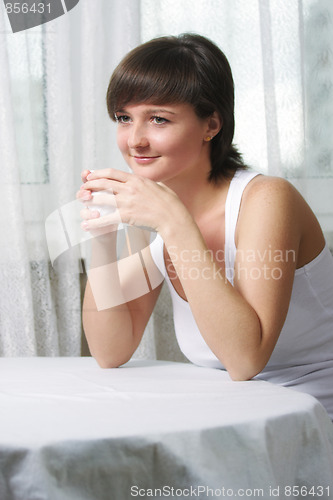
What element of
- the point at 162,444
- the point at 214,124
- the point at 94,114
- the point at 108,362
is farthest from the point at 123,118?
the point at 162,444

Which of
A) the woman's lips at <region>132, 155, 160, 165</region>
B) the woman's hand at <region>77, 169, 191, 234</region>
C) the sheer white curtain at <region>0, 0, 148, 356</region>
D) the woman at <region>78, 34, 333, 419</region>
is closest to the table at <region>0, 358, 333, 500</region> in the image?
the woman at <region>78, 34, 333, 419</region>

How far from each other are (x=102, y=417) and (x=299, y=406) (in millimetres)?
251

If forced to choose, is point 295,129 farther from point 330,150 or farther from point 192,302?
point 192,302

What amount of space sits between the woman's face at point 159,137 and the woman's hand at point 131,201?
15cm

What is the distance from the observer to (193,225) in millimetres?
1009

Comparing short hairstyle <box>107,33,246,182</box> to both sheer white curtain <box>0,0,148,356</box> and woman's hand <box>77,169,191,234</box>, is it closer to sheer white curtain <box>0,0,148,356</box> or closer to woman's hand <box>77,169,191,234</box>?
woman's hand <box>77,169,191,234</box>

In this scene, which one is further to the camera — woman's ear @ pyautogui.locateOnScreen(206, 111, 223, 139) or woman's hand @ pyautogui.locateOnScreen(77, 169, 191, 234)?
woman's ear @ pyautogui.locateOnScreen(206, 111, 223, 139)

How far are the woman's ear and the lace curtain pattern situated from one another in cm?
63

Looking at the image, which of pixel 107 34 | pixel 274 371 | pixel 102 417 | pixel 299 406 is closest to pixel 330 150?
pixel 107 34

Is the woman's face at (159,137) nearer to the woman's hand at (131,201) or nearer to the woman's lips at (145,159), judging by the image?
the woman's lips at (145,159)

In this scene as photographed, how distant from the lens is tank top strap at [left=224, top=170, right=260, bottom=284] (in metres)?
1.16

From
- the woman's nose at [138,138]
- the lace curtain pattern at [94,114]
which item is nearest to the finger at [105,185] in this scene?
the woman's nose at [138,138]

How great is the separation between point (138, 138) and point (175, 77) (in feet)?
0.45

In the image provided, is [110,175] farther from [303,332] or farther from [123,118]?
[303,332]
